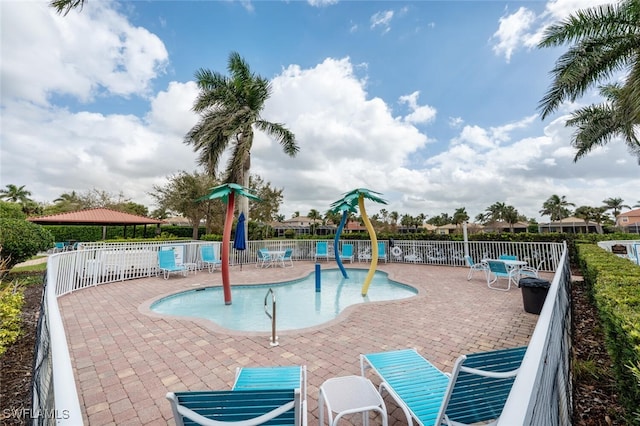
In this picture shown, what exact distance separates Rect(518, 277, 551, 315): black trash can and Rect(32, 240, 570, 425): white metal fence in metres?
0.79

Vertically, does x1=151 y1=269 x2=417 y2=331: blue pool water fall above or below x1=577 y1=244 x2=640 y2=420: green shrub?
below

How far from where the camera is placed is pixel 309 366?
3.44 metres

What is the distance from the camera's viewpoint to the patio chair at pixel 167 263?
31.5ft

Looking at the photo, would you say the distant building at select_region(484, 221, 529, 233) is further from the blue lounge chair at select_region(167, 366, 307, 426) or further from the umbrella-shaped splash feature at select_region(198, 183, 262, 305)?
the blue lounge chair at select_region(167, 366, 307, 426)

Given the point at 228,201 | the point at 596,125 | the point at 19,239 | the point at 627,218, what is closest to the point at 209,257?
the point at 228,201

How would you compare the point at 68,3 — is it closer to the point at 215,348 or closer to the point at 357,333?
the point at 215,348

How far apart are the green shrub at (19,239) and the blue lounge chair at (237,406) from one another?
1108 centimetres

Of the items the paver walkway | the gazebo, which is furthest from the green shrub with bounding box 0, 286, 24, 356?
the gazebo

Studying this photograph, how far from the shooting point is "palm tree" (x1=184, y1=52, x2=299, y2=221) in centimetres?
1315

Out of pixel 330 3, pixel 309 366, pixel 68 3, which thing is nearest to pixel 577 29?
pixel 330 3

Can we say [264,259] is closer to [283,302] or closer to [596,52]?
[283,302]

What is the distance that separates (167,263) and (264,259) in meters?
4.22

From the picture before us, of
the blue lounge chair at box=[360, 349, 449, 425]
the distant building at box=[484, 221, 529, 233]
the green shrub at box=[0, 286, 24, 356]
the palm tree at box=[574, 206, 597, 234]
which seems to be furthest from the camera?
the distant building at box=[484, 221, 529, 233]

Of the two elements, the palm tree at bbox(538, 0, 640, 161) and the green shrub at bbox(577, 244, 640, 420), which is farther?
the palm tree at bbox(538, 0, 640, 161)
